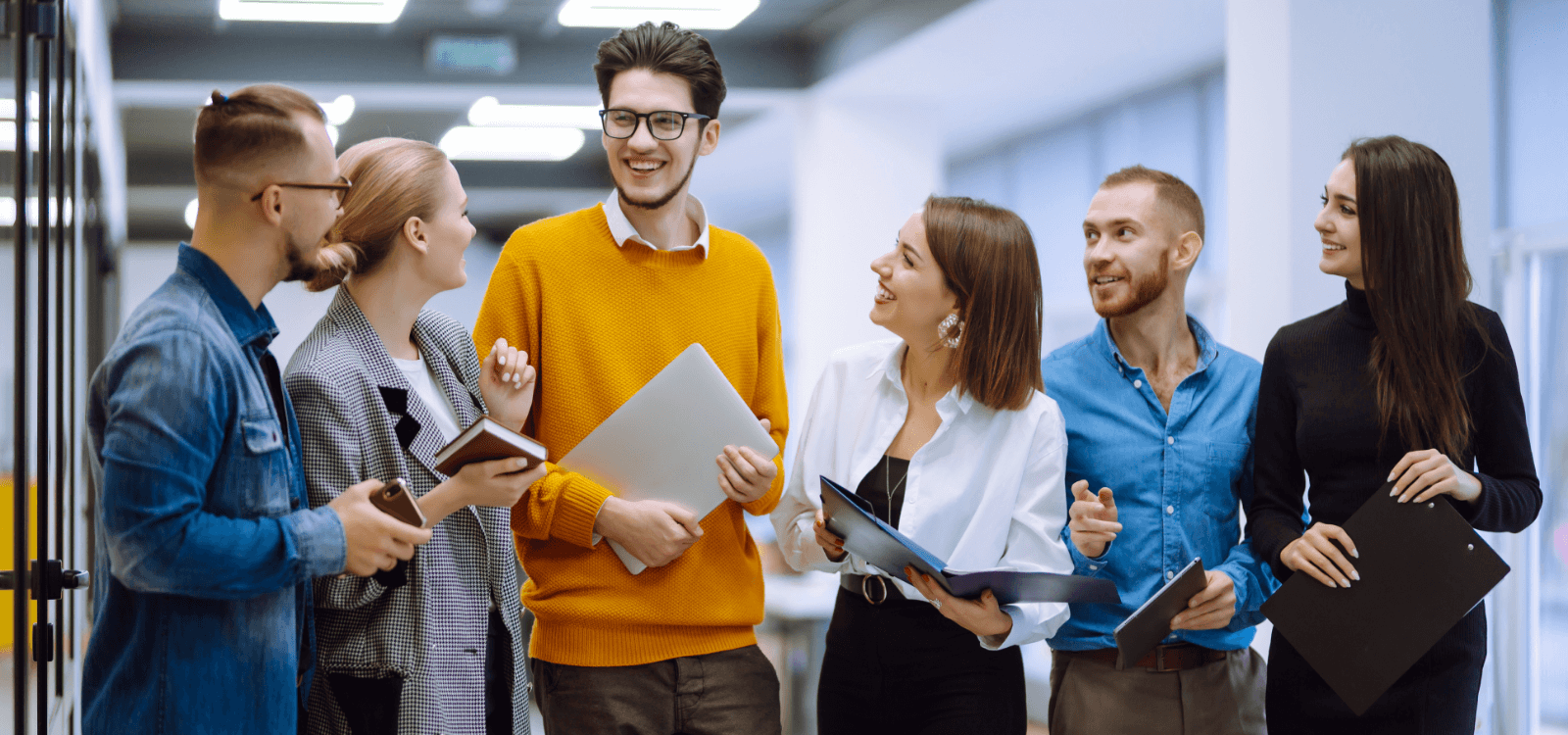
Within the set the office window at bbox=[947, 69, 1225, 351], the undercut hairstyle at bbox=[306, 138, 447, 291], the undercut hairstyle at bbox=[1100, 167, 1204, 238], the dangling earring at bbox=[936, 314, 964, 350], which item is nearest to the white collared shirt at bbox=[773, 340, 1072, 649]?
the dangling earring at bbox=[936, 314, 964, 350]

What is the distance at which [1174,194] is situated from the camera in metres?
2.35

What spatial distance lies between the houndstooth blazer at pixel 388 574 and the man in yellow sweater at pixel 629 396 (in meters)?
0.20

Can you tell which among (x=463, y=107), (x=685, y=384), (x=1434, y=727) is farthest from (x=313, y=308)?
(x=1434, y=727)

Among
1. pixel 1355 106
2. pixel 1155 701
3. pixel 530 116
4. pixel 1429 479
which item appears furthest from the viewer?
pixel 530 116

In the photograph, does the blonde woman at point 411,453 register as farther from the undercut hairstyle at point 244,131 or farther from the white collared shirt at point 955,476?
the white collared shirt at point 955,476

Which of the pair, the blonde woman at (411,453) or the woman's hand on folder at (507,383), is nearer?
the blonde woman at (411,453)

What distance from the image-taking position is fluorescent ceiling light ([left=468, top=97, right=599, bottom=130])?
23.1 ft

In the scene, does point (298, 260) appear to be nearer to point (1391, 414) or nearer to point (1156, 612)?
point (1156, 612)

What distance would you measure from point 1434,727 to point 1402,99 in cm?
212

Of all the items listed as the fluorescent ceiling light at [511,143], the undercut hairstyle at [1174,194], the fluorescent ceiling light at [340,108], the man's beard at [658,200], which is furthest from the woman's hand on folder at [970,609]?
the fluorescent ceiling light at [511,143]

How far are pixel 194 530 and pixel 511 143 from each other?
7.48 meters

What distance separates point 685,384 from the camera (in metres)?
1.91

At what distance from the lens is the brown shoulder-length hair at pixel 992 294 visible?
83.5 inches

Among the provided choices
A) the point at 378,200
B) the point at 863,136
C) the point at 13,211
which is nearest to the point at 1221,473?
the point at 378,200
